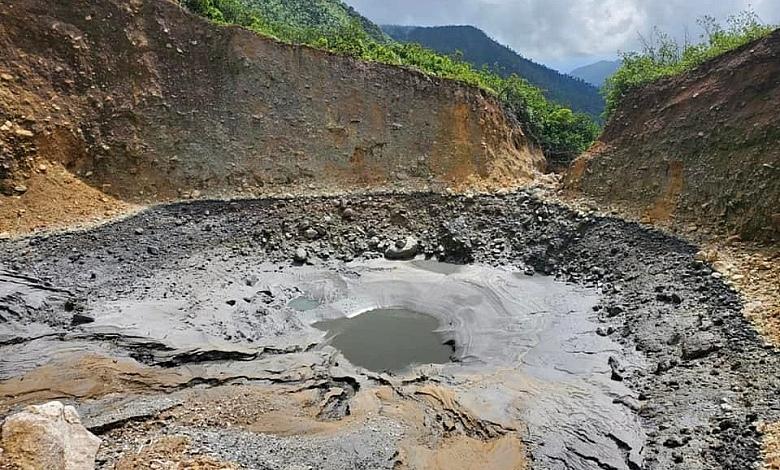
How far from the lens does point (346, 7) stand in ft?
164

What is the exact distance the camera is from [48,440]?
6.45 m

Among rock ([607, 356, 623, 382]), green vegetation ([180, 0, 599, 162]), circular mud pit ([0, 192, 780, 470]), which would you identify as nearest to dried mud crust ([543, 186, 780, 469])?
circular mud pit ([0, 192, 780, 470])

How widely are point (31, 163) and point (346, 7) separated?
132ft

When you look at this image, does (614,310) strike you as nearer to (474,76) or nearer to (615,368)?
(615,368)

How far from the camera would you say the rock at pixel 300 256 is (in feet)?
52.4

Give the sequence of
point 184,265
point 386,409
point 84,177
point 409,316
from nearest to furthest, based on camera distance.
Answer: point 386,409
point 409,316
point 184,265
point 84,177

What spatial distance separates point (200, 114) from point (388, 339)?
9.68 metres

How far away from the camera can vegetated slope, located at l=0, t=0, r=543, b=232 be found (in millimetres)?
15312

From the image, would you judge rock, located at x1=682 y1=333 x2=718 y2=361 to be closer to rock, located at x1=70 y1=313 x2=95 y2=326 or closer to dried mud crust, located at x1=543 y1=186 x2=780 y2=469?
dried mud crust, located at x1=543 y1=186 x2=780 y2=469

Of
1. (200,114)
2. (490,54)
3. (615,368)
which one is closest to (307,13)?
(200,114)

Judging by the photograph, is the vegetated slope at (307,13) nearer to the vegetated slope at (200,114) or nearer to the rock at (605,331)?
the vegetated slope at (200,114)

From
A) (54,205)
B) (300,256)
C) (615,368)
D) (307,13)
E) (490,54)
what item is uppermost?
(490,54)

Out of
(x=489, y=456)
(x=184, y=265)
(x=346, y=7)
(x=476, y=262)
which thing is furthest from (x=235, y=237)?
(x=346, y=7)

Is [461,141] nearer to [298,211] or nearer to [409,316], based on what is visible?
[298,211]
